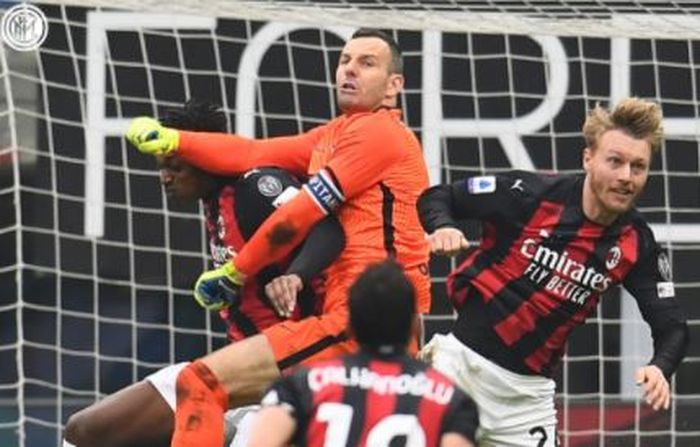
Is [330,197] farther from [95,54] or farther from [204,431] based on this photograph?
[95,54]

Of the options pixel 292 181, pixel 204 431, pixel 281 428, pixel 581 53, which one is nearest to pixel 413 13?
pixel 581 53

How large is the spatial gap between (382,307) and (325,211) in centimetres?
183

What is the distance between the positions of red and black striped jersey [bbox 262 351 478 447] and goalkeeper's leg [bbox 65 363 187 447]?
6.15ft

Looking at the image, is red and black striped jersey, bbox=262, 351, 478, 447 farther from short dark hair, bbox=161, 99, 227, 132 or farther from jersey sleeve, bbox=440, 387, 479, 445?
short dark hair, bbox=161, 99, 227, 132

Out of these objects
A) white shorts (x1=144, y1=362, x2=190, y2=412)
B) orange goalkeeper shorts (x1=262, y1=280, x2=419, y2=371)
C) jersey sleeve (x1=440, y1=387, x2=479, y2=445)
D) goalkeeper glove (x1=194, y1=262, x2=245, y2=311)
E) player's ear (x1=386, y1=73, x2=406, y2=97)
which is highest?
player's ear (x1=386, y1=73, x2=406, y2=97)

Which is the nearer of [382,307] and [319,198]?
[382,307]

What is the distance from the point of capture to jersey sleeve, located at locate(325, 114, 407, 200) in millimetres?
6973

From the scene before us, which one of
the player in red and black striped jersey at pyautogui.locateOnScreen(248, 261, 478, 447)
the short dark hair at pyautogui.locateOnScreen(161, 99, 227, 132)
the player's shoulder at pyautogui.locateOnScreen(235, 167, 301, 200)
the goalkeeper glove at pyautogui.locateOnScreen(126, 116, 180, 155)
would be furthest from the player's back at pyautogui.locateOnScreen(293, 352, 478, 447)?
the short dark hair at pyautogui.locateOnScreen(161, 99, 227, 132)

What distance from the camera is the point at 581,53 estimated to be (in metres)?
9.87

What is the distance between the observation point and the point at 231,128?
9820 mm

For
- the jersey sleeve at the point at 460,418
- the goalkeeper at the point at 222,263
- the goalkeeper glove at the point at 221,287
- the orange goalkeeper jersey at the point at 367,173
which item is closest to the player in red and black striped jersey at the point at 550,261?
the orange goalkeeper jersey at the point at 367,173

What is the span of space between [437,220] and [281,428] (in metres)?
1.60

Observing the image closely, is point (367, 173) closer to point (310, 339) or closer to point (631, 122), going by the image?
point (310, 339)
